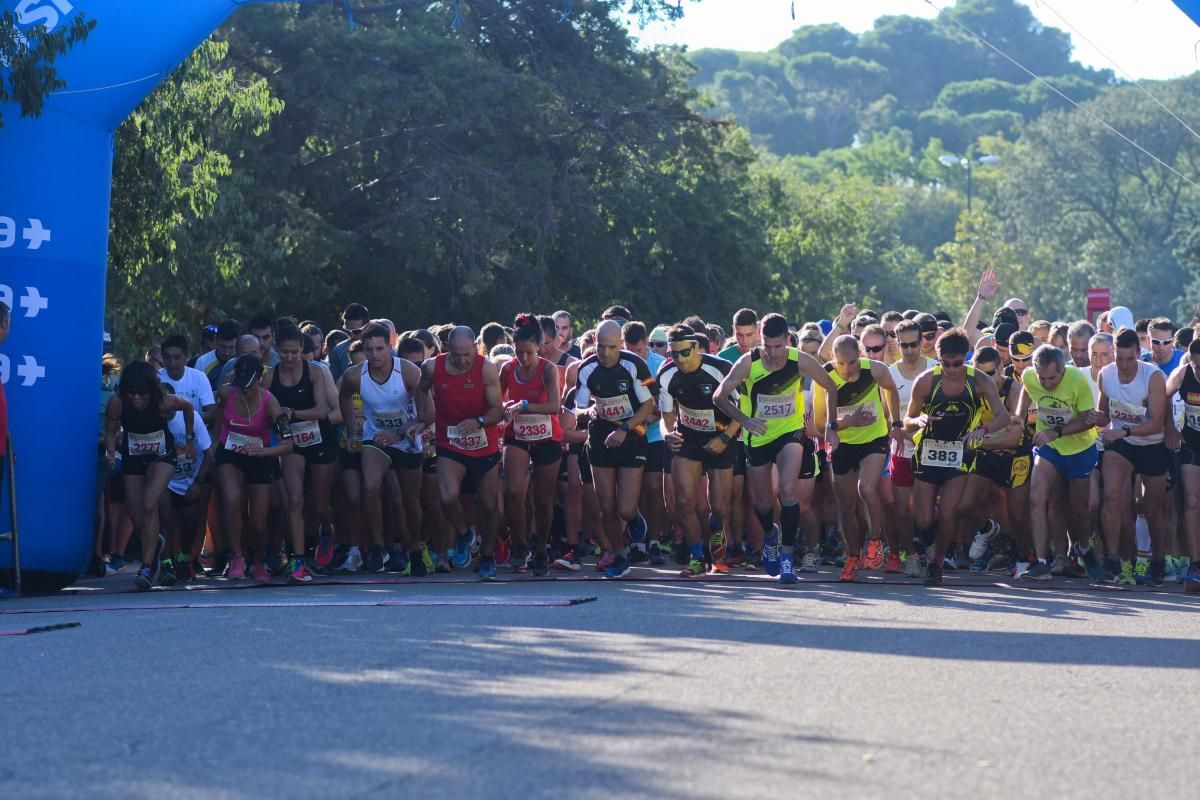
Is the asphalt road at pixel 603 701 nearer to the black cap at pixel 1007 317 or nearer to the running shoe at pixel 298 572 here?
the running shoe at pixel 298 572

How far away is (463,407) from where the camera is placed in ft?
45.3

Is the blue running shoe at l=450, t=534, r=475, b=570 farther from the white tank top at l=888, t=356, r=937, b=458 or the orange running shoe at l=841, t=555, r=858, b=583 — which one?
the white tank top at l=888, t=356, r=937, b=458

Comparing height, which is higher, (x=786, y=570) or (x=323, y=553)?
(x=323, y=553)

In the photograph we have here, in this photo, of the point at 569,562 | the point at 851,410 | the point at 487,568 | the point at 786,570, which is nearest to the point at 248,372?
the point at 487,568

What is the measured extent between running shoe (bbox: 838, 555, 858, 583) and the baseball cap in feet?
7.74

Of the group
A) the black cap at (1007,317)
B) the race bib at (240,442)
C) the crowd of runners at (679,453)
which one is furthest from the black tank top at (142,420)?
the black cap at (1007,317)

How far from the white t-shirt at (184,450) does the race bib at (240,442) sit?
20cm

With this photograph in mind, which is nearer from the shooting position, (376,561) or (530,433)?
(530,433)

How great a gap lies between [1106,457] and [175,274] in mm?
12202

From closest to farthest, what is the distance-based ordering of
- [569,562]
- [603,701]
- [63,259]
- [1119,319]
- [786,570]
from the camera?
1. [603,701]
2. [63,259]
3. [786,570]
4. [569,562]
5. [1119,319]

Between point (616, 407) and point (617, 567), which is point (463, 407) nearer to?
point (616, 407)

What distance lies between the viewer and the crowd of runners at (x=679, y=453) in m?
13.5

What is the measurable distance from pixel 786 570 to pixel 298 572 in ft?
12.2

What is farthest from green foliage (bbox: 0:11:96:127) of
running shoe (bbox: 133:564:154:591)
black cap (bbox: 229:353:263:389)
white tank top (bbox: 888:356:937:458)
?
white tank top (bbox: 888:356:937:458)
